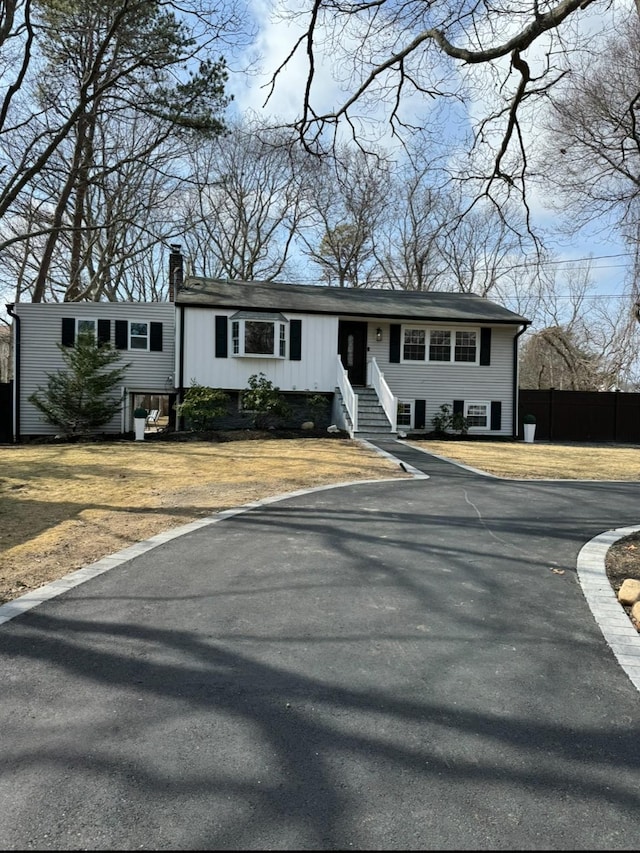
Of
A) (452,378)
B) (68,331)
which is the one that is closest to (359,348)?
(452,378)

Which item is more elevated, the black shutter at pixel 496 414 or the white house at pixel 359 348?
the white house at pixel 359 348

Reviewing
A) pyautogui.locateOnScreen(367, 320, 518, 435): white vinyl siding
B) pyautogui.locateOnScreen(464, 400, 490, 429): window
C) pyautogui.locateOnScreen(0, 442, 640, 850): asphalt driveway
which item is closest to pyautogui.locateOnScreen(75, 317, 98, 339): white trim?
pyautogui.locateOnScreen(367, 320, 518, 435): white vinyl siding

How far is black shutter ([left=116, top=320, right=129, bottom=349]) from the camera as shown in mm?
18766

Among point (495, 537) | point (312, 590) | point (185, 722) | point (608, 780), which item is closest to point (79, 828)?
point (185, 722)

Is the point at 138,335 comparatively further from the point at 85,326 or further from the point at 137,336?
the point at 85,326

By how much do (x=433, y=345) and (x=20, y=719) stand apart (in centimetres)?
1842

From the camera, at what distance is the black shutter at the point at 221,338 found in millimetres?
18016

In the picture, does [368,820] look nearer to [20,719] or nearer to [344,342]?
[20,719]

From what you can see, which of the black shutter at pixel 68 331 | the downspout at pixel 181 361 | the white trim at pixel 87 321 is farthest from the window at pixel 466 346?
the black shutter at pixel 68 331

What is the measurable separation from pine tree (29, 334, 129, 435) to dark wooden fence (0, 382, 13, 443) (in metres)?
1.48

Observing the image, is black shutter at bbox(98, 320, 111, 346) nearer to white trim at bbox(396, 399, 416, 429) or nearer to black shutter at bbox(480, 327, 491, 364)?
white trim at bbox(396, 399, 416, 429)

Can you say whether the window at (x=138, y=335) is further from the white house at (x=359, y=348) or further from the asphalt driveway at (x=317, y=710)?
the asphalt driveway at (x=317, y=710)

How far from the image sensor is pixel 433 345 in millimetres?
19609

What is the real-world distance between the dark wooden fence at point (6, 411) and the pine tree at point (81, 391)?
4.85 ft
